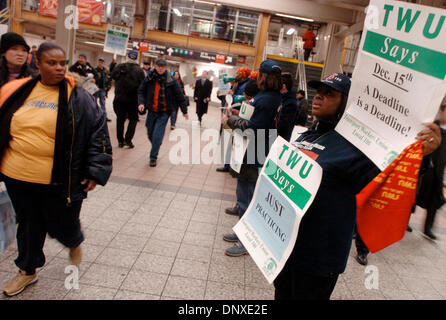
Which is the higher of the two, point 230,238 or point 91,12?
point 91,12

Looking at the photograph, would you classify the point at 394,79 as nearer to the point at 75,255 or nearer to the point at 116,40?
the point at 75,255

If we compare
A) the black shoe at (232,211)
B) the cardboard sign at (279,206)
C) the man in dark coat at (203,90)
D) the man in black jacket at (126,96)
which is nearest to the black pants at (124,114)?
the man in black jacket at (126,96)

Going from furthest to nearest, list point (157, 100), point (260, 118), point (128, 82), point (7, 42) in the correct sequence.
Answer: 1. point (128, 82)
2. point (157, 100)
3. point (260, 118)
4. point (7, 42)

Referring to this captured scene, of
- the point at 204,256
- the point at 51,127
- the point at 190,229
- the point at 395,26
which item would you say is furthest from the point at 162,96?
the point at 395,26

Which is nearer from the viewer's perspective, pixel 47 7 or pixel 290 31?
pixel 47 7

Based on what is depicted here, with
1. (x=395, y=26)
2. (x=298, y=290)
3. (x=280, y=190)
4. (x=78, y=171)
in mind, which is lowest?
(x=298, y=290)

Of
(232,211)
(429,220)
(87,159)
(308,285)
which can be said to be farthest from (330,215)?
(429,220)

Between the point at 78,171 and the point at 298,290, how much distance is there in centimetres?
167

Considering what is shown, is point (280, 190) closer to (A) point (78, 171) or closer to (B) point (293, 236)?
(B) point (293, 236)

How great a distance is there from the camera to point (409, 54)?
129 centimetres

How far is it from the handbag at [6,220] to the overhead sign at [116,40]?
→ 21.9 feet

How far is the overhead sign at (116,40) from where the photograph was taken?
27.4ft

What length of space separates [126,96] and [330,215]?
20.9 feet
